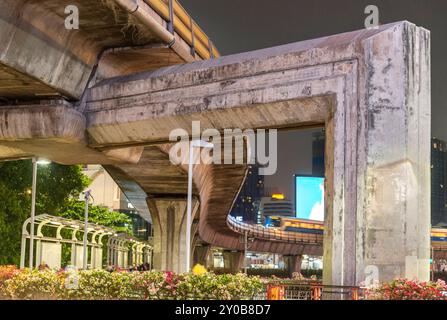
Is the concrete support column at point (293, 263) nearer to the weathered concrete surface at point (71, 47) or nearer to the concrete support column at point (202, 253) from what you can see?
the concrete support column at point (202, 253)

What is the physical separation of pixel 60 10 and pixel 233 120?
19.9 feet

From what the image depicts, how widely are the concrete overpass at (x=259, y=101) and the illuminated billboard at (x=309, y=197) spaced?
334 ft

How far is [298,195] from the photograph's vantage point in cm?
13312

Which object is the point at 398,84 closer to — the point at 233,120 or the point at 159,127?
the point at 233,120

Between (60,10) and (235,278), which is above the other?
(60,10)

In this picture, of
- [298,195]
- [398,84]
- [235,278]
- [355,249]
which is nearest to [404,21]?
[398,84]

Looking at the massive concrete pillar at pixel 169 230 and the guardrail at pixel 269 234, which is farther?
the guardrail at pixel 269 234

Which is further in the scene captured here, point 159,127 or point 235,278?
point 159,127

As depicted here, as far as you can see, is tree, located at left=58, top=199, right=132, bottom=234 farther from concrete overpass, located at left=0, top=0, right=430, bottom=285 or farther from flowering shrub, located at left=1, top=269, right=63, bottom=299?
flowering shrub, located at left=1, top=269, right=63, bottom=299

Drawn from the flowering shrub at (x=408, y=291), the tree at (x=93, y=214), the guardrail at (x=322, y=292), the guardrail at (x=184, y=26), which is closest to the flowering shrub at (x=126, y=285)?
the guardrail at (x=322, y=292)

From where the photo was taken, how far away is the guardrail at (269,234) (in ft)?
282

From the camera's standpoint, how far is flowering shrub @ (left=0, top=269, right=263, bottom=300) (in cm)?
2169

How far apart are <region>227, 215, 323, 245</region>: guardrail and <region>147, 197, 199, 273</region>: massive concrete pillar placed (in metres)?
28.4

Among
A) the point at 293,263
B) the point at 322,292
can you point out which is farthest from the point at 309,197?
the point at 322,292
